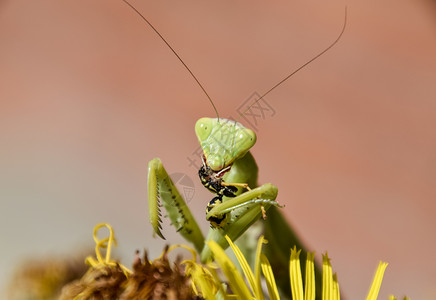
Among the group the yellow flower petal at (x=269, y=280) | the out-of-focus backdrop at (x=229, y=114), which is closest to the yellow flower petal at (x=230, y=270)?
the yellow flower petal at (x=269, y=280)

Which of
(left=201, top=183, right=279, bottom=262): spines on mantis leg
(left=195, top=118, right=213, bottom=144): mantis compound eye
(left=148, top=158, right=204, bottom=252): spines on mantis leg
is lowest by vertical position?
(left=201, top=183, right=279, bottom=262): spines on mantis leg

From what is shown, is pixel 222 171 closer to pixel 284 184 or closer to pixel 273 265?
pixel 273 265

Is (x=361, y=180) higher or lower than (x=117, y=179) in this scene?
lower

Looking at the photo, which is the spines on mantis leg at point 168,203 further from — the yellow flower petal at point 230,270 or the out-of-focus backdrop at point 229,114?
the out-of-focus backdrop at point 229,114

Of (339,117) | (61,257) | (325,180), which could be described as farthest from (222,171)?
(339,117)

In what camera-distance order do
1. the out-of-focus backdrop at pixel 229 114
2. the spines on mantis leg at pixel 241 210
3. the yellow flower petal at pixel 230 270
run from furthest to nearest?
the out-of-focus backdrop at pixel 229 114 < the spines on mantis leg at pixel 241 210 < the yellow flower petal at pixel 230 270

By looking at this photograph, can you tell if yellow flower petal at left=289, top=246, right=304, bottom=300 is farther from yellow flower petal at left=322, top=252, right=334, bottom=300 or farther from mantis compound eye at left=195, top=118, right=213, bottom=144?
mantis compound eye at left=195, top=118, right=213, bottom=144

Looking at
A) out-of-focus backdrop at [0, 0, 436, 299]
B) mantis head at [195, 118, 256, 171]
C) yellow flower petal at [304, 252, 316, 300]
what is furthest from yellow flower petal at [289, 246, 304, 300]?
out-of-focus backdrop at [0, 0, 436, 299]

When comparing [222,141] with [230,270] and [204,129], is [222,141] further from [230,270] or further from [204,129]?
[230,270]
